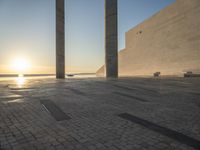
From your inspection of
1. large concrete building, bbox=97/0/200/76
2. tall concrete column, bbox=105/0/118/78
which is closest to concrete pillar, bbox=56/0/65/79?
tall concrete column, bbox=105/0/118/78

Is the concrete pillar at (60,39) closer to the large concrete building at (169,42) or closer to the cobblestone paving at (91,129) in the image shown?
the cobblestone paving at (91,129)

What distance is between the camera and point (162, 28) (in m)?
32.7

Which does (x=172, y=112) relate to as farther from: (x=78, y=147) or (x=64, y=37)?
(x=64, y=37)

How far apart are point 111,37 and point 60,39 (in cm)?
779

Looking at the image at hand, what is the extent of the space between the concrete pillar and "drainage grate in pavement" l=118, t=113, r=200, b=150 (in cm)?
1853

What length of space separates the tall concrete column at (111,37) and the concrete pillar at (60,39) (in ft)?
22.4

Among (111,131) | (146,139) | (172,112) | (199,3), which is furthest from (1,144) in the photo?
(199,3)

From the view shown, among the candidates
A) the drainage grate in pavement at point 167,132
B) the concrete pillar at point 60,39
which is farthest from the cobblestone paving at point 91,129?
the concrete pillar at point 60,39

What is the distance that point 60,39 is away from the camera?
20.6m

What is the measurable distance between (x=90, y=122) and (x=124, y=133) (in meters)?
0.92

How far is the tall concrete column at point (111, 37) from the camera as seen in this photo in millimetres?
19531

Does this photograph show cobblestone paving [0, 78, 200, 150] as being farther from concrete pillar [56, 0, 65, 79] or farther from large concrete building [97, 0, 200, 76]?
large concrete building [97, 0, 200, 76]

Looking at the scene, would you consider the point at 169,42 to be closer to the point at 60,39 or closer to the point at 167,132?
the point at 60,39

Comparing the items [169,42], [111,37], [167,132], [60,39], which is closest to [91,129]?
[167,132]
